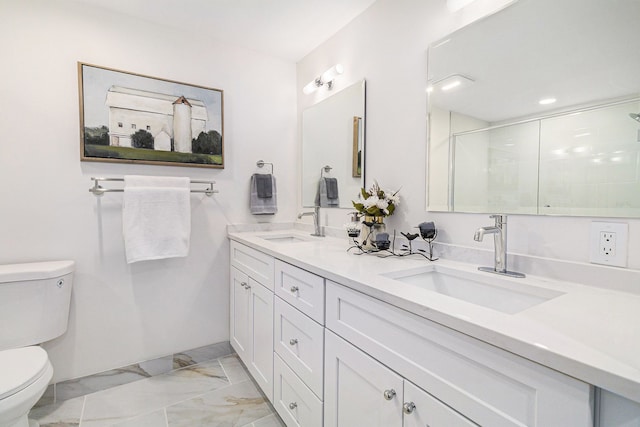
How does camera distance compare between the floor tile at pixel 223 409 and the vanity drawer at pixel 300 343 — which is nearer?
the vanity drawer at pixel 300 343

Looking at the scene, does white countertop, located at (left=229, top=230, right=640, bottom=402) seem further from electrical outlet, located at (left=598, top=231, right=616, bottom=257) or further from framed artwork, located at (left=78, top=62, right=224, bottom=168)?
framed artwork, located at (left=78, top=62, right=224, bottom=168)

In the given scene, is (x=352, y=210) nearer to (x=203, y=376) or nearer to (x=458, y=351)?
(x=458, y=351)

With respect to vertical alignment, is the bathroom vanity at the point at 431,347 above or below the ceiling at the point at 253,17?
below

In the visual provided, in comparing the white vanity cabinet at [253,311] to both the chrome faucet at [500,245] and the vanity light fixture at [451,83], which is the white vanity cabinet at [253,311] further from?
the vanity light fixture at [451,83]

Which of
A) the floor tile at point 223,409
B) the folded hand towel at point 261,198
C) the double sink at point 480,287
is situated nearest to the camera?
the double sink at point 480,287

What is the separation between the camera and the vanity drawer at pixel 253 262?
153 centimetres

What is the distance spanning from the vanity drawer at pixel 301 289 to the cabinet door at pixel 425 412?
16.5 inches

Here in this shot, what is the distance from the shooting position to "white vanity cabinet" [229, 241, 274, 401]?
1.53 m

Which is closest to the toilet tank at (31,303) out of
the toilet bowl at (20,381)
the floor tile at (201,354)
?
the toilet bowl at (20,381)

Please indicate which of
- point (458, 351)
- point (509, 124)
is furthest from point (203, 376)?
point (509, 124)

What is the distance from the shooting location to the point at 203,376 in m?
1.90

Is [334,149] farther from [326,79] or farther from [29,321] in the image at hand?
[29,321]

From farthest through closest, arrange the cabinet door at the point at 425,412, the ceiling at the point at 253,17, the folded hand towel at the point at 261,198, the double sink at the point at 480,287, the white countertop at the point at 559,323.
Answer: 1. the folded hand towel at the point at 261,198
2. the ceiling at the point at 253,17
3. the double sink at the point at 480,287
4. the cabinet door at the point at 425,412
5. the white countertop at the point at 559,323

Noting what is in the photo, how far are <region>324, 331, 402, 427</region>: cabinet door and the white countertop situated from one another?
21 cm
